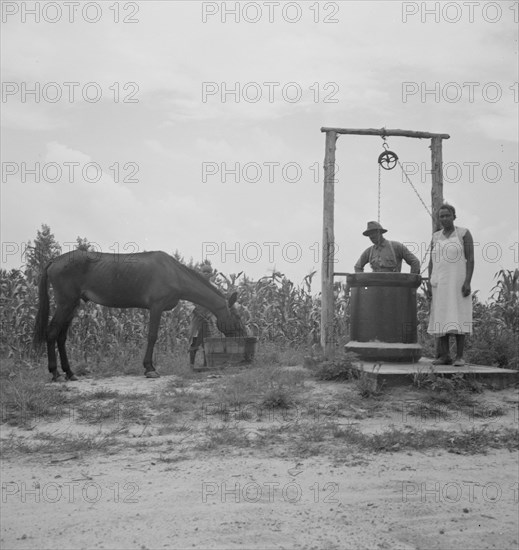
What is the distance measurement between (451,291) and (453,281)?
14 centimetres

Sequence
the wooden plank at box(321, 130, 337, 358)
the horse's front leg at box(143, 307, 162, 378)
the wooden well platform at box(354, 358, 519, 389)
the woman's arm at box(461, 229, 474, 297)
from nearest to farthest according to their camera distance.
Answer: the wooden well platform at box(354, 358, 519, 389), the woman's arm at box(461, 229, 474, 297), the horse's front leg at box(143, 307, 162, 378), the wooden plank at box(321, 130, 337, 358)

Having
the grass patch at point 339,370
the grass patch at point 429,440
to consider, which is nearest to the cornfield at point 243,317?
the grass patch at point 339,370

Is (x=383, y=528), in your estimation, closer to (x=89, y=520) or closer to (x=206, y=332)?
(x=89, y=520)

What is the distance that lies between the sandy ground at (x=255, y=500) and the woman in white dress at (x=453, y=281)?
10.4 feet

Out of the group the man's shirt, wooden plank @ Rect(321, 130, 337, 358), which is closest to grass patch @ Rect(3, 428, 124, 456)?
wooden plank @ Rect(321, 130, 337, 358)

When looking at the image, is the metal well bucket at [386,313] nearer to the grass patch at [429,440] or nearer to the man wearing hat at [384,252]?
the man wearing hat at [384,252]

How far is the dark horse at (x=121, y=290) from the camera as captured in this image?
962 cm

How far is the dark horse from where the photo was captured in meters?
9.62

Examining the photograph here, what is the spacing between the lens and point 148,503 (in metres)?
4.49

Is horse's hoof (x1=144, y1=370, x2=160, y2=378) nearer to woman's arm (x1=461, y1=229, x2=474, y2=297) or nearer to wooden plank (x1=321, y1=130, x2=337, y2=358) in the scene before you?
wooden plank (x1=321, y1=130, x2=337, y2=358)

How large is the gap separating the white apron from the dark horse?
127 inches

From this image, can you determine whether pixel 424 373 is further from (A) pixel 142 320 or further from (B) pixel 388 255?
(A) pixel 142 320

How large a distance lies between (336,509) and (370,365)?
4396 mm

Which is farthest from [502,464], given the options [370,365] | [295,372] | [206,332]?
[206,332]
